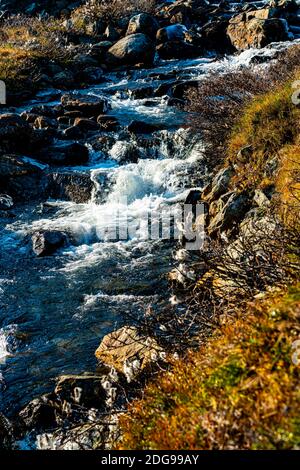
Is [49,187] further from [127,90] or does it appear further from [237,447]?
[237,447]

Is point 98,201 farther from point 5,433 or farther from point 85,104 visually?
point 5,433

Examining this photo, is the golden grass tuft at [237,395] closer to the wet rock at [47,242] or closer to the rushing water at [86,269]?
the rushing water at [86,269]

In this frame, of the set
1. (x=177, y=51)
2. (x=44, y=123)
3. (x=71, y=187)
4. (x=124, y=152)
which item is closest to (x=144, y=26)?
(x=177, y=51)

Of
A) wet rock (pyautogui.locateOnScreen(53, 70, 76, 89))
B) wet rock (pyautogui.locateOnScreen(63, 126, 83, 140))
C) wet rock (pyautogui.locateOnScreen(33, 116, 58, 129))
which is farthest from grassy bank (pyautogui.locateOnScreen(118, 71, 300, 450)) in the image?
wet rock (pyautogui.locateOnScreen(53, 70, 76, 89))

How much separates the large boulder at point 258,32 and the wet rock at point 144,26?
578cm

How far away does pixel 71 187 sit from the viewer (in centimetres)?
1585

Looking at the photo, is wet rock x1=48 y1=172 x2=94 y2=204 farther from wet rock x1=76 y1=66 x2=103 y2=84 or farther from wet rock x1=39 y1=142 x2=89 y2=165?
wet rock x1=76 y1=66 x2=103 y2=84

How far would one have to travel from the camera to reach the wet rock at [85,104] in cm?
2128

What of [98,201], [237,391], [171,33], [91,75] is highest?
[171,33]

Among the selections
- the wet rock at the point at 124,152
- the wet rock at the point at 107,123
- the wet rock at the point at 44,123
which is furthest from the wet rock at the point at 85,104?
the wet rock at the point at 124,152

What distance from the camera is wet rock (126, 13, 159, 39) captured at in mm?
33625

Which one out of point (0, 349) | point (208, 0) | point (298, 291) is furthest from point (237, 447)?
point (208, 0)

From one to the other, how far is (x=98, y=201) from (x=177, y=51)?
19.9 metres

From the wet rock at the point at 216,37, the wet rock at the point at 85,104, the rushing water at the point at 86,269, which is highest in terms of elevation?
the wet rock at the point at 216,37
